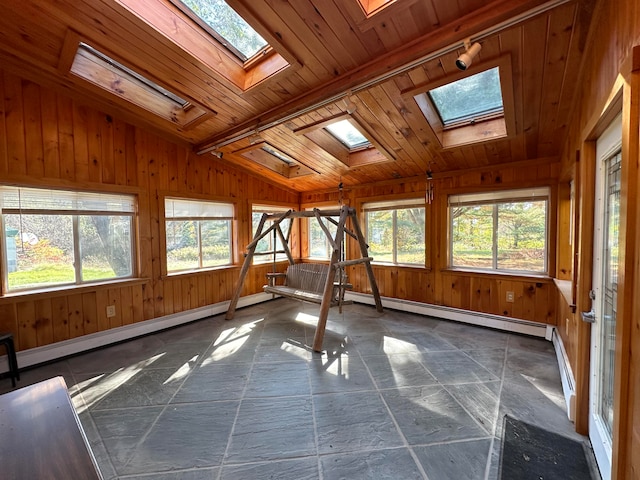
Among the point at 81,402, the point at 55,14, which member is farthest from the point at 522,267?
the point at 55,14

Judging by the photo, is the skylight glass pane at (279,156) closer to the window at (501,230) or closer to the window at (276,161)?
the window at (276,161)

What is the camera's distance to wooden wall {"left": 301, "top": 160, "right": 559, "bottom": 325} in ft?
10.8

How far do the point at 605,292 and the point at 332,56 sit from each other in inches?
94.8

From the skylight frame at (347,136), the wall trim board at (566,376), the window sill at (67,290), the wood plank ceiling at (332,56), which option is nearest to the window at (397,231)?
the skylight frame at (347,136)

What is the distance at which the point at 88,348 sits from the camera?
10.3ft

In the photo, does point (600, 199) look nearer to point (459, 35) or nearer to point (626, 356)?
point (626, 356)

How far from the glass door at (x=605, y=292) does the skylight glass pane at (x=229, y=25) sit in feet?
8.01

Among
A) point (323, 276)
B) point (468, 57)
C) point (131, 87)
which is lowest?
point (323, 276)

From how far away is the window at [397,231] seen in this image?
4.37 meters

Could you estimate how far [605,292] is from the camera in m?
1.60

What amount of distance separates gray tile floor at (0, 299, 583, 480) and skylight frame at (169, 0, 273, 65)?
9.13 ft

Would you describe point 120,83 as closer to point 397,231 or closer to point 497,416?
point 397,231

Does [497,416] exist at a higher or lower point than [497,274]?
lower

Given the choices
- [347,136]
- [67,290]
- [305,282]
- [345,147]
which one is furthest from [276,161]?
[67,290]
